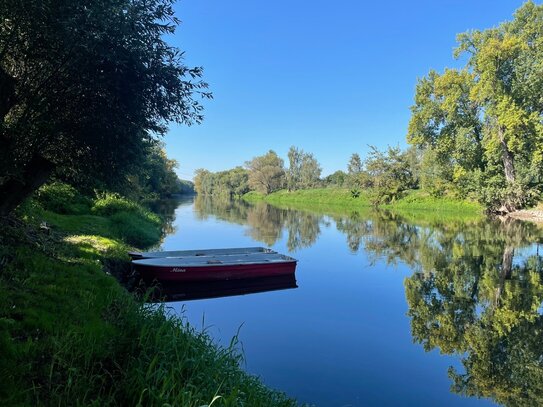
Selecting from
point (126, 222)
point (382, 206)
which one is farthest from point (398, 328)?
point (382, 206)

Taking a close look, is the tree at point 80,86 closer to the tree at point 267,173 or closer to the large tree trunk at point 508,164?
the large tree trunk at point 508,164

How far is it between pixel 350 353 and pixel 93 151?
7465mm

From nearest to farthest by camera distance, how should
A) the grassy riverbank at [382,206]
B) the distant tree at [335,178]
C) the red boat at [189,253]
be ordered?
the red boat at [189,253]
the grassy riverbank at [382,206]
the distant tree at [335,178]

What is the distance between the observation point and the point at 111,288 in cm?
774

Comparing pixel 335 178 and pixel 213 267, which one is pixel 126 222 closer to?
pixel 213 267

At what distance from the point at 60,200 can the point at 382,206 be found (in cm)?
4969

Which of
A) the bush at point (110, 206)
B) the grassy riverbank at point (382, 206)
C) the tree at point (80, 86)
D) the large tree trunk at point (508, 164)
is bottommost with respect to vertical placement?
the bush at point (110, 206)

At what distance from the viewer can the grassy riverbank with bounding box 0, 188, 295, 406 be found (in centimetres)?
382

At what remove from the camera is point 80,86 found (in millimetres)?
7406

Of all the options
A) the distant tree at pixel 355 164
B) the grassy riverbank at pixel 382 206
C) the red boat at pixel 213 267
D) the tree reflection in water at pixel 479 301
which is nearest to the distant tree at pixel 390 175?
the grassy riverbank at pixel 382 206

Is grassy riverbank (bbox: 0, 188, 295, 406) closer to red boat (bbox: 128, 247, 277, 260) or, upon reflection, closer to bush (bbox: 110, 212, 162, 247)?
red boat (bbox: 128, 247, 277, 260)

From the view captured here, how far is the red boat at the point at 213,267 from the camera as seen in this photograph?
12656mm

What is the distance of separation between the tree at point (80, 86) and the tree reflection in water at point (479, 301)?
8363 millimetres

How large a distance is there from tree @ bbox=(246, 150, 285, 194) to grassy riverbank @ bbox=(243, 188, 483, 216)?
306cm
